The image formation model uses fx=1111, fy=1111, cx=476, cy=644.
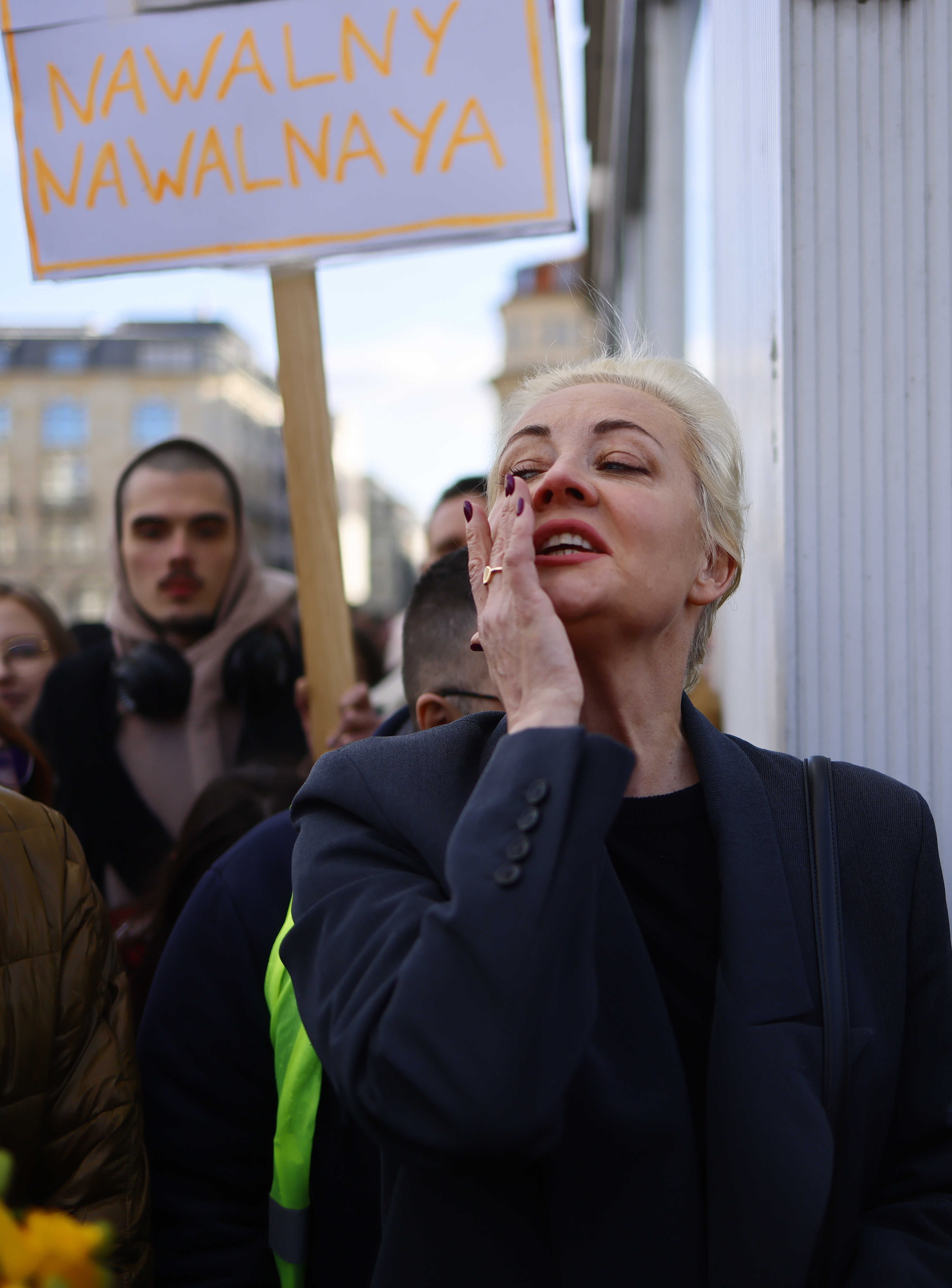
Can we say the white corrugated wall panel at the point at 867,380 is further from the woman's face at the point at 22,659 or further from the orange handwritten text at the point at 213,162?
the woman's face at the point at 22,659

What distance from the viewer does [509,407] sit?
1.80 m

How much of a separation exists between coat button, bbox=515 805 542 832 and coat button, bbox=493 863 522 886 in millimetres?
38

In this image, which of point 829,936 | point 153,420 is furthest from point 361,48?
point 153,420

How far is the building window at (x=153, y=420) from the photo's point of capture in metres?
70.1

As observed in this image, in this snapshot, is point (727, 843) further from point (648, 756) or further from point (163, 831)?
point (163, 831)

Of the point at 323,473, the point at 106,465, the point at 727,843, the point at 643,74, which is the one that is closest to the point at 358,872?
the point at 727,843

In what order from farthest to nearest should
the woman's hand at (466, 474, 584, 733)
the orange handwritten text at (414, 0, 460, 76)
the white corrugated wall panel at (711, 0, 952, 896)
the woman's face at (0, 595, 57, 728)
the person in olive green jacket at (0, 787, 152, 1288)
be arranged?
the woman's face at (0, 595, 57, 728) < the orange handwritten text at (414, 0, 460, 76) < the white corrugated wall panel at (711, 0, 952, 896) < the person in olive green jacket at (0, 787, 152, 1288) < the woman's hand at (466, 474, 584, 733)

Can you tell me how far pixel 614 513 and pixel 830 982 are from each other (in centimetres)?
63

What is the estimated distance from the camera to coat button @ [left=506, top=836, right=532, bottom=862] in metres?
1.08

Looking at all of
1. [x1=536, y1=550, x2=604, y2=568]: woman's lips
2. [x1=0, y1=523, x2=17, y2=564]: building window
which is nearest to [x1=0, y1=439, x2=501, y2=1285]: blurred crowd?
[x1=536, y1=550, x2=604, y2=568]: woman's lips

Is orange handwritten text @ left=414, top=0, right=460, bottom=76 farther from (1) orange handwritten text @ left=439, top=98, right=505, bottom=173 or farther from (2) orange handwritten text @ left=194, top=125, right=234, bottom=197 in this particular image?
(2) orange handwritten text @ left=194, top=125, right=234, bottom=197

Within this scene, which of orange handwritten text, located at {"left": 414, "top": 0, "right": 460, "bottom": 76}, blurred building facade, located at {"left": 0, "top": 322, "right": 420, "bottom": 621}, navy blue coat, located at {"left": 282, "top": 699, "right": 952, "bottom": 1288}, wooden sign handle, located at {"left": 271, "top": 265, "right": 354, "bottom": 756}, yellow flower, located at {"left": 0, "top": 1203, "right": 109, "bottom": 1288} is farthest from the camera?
blurred building facade, located at {"left": 0, "top": 322, "right": 420, "bottom": 621}

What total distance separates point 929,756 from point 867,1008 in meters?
0.79

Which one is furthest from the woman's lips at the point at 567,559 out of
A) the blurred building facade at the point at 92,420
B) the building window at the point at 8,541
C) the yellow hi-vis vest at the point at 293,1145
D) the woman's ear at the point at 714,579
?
the building window at the point at 8,541
